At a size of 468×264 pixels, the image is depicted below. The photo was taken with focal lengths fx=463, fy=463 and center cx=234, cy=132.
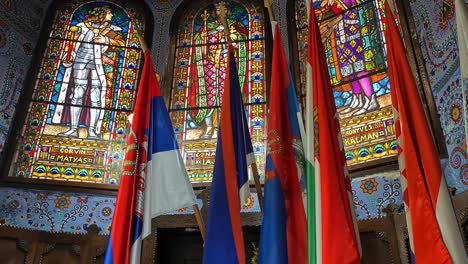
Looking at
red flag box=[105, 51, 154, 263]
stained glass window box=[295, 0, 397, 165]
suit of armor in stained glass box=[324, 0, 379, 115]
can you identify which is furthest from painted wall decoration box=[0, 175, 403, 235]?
red flag box=[105, 51, 154, 263]

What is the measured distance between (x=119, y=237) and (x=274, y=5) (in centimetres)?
331

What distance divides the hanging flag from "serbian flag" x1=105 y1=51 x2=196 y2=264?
2.50 ft

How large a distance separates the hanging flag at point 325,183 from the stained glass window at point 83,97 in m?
2.25

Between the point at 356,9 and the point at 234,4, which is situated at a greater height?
the point at 234,4

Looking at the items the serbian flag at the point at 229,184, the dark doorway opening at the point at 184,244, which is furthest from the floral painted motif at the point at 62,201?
the serbian flag at the point at 229,184

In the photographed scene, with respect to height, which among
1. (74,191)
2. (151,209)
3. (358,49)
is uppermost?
(358,49)

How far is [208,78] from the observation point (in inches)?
185

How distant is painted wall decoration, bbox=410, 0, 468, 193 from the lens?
9.71 ft

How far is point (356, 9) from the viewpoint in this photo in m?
4.43

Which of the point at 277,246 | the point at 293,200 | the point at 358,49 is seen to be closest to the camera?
the point at 277,246

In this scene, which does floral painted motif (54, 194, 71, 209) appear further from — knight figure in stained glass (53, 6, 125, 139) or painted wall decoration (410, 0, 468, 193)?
painted wall decoration (410, 0, 468, 193)

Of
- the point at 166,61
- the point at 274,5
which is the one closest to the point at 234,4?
the point at 274,5

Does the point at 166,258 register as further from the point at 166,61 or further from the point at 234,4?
the point at 234,4

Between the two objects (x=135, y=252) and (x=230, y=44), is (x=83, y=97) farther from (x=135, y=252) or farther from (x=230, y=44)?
(x=135, y=252)
